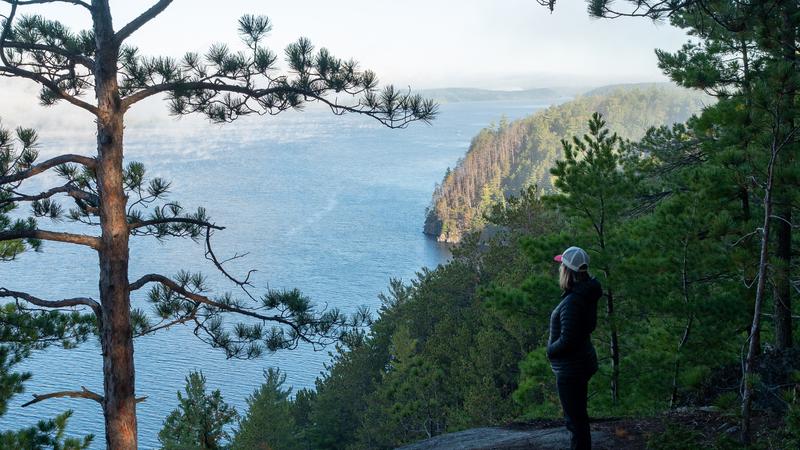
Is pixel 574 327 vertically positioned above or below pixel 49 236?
below

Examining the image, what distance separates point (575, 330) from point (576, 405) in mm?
710

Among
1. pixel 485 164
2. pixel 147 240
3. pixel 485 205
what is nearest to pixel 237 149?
pixel 485 164

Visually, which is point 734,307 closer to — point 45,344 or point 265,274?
point 45,344

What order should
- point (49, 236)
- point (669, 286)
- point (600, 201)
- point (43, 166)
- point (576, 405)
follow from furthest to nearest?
point (600, 201) → point (669, 286) → point (49, 236) → point (43, 166) → point (576, 405)

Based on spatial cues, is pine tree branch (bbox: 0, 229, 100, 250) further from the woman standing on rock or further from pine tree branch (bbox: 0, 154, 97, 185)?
the woman standing on rock

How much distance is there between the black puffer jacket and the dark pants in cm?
9

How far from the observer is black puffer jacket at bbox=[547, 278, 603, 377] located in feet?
15.9

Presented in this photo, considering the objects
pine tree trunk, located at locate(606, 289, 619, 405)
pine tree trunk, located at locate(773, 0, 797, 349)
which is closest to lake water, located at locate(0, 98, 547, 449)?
pine tree trunk, located at locate(606, 289, 619, 405)

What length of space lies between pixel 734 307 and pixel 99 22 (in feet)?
28.7

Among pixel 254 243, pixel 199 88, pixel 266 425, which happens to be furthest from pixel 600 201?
pixel 254 243

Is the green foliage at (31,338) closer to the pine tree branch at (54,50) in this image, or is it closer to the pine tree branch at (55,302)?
the pine tree branch at (55,302)

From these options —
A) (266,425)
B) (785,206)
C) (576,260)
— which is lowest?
(266,425)

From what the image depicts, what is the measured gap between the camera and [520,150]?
12838cm

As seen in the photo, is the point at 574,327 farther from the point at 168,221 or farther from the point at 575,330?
the point at 168,221
